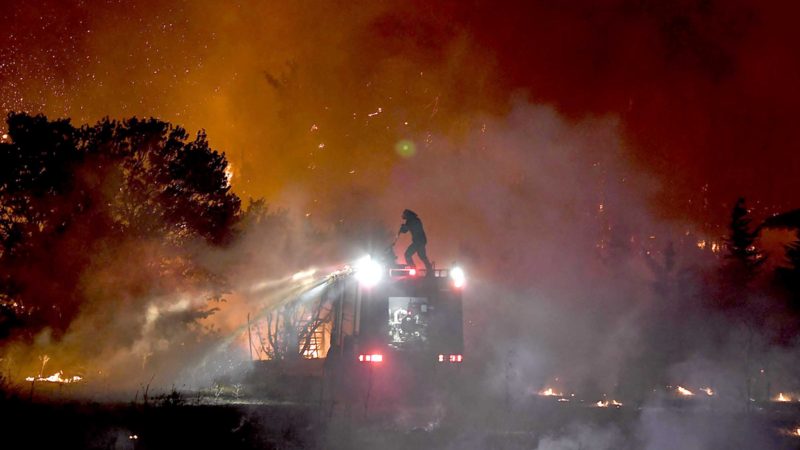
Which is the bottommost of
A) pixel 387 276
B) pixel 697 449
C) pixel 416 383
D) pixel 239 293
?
pixel 697 449

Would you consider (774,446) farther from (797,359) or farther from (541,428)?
(797,359)

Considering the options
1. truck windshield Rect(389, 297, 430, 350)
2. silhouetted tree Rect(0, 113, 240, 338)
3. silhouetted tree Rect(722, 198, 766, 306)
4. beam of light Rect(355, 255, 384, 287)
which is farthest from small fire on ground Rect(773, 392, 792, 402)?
silhouetted tree Rect(0, 113, 240, 338)

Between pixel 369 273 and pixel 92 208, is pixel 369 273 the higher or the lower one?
the lower one

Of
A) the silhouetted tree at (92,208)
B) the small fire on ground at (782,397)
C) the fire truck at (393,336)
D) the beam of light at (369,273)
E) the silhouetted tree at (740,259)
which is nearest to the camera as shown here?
the fire truck at (393,336)

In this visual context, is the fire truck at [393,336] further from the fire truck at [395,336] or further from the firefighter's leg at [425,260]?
the firefighter's leg at [425,260]

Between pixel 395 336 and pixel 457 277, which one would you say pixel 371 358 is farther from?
pixel 457 277

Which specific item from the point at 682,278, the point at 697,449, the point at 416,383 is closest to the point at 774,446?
the point at 697,449

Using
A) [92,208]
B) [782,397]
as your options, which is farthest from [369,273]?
[782,397]

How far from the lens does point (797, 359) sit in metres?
29.9

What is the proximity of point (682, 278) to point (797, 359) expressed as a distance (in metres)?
7.74

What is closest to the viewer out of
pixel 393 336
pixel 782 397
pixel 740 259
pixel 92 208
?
pixel 393 336

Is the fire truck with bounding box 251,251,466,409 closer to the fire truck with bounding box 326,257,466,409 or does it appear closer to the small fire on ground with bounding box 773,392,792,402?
the fire truck with bounding box 326,257,466,409

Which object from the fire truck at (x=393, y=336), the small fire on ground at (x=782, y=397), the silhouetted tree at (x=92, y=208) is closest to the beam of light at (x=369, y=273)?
the fire truck at (x=393, y=336)

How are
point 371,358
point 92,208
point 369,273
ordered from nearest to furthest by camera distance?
point 371,358 → point 369,273 → point 92,208
